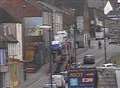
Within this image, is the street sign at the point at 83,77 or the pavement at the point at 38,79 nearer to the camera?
the street sign at the point at 83,77

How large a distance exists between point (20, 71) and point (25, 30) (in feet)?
38.3

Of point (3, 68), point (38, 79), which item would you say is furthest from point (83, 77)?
point (38, 79)

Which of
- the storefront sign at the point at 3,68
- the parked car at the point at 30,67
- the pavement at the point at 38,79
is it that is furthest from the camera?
the parked car at the point at 30,67

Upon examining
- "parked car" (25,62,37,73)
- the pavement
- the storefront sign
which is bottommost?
the pavement

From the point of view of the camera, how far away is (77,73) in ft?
108

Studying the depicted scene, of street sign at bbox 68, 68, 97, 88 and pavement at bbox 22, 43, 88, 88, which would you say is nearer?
street sign at bbox 68, 68, 97, 88

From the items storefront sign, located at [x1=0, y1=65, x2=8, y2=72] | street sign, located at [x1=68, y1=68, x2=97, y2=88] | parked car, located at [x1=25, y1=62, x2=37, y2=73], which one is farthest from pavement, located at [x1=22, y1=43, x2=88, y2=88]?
street sign, located at [x1=68, y1=68, x2=97, y2=88]

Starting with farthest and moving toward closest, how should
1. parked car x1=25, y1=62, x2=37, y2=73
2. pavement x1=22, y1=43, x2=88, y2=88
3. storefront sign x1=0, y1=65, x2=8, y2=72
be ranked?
1. parked car x1=25, y1=62, x2=37, y2=73
2. pavement x1=22, y1=43, x2=88, y2=88
3. storefront sign x1=0, y1=65, x2=8, y2=72

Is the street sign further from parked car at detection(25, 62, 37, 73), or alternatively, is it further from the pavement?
parked car at detection(25, 62, 37, 73)

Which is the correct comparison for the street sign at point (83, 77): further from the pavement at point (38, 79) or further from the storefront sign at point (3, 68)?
the pavement at point (38, 79)

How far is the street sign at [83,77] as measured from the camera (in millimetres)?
32719

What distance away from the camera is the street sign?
32.7m

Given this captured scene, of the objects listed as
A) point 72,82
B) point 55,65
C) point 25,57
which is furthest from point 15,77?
point 72,82

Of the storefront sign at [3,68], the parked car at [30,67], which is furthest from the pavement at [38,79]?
the storefront sign at [3,68]
